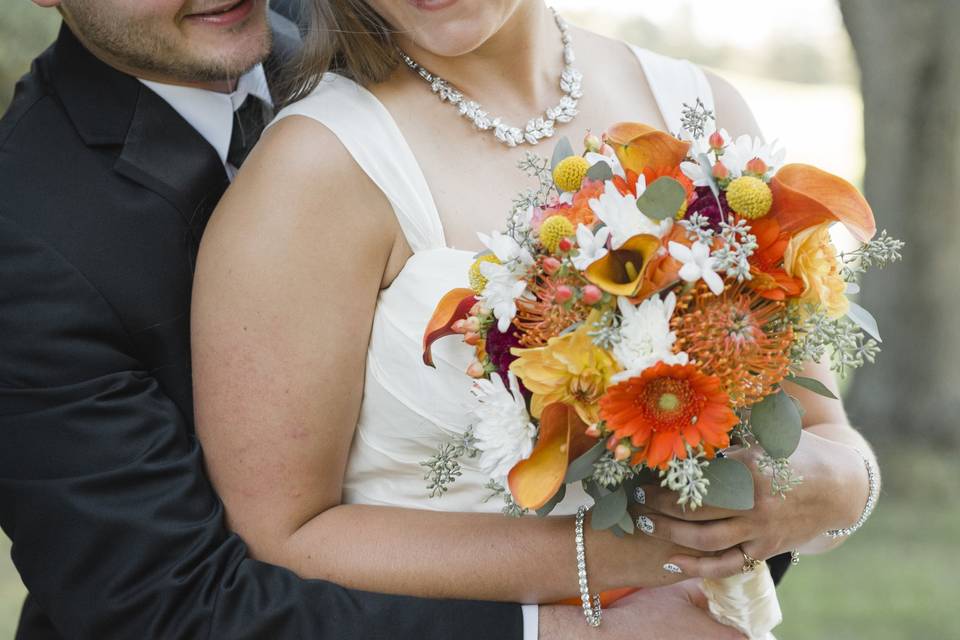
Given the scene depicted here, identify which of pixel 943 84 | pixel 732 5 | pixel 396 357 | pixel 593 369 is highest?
pixel 593 369

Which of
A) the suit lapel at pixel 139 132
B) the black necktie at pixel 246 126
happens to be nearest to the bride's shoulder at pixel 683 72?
the black necktie at pixel 246 126

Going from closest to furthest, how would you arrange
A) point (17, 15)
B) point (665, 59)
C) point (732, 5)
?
point (665, 59), point (17, 15), point (732, 5)

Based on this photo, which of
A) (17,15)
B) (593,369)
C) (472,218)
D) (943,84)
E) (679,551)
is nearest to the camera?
(593,369)

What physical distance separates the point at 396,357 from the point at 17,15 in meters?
3.95

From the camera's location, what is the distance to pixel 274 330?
241 centimetres

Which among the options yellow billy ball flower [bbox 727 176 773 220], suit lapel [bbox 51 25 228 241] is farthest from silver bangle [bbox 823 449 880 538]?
suit lapel [bbox 51 25 228 241]

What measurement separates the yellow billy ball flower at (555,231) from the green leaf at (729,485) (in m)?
0.53

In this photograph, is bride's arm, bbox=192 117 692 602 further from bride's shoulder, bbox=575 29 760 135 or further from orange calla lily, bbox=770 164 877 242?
bride's shoulder, bbox=575 29 760 135

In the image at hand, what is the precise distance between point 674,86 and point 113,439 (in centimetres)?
173

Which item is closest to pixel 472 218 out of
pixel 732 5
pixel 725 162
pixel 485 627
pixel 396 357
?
pixel 396 357

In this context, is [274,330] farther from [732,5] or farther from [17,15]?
[732,5]

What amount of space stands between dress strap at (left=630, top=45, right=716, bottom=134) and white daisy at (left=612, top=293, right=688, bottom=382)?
3.92 ft

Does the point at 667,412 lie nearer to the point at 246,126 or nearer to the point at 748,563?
the point at 748,563

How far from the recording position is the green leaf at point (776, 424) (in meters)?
2.05
